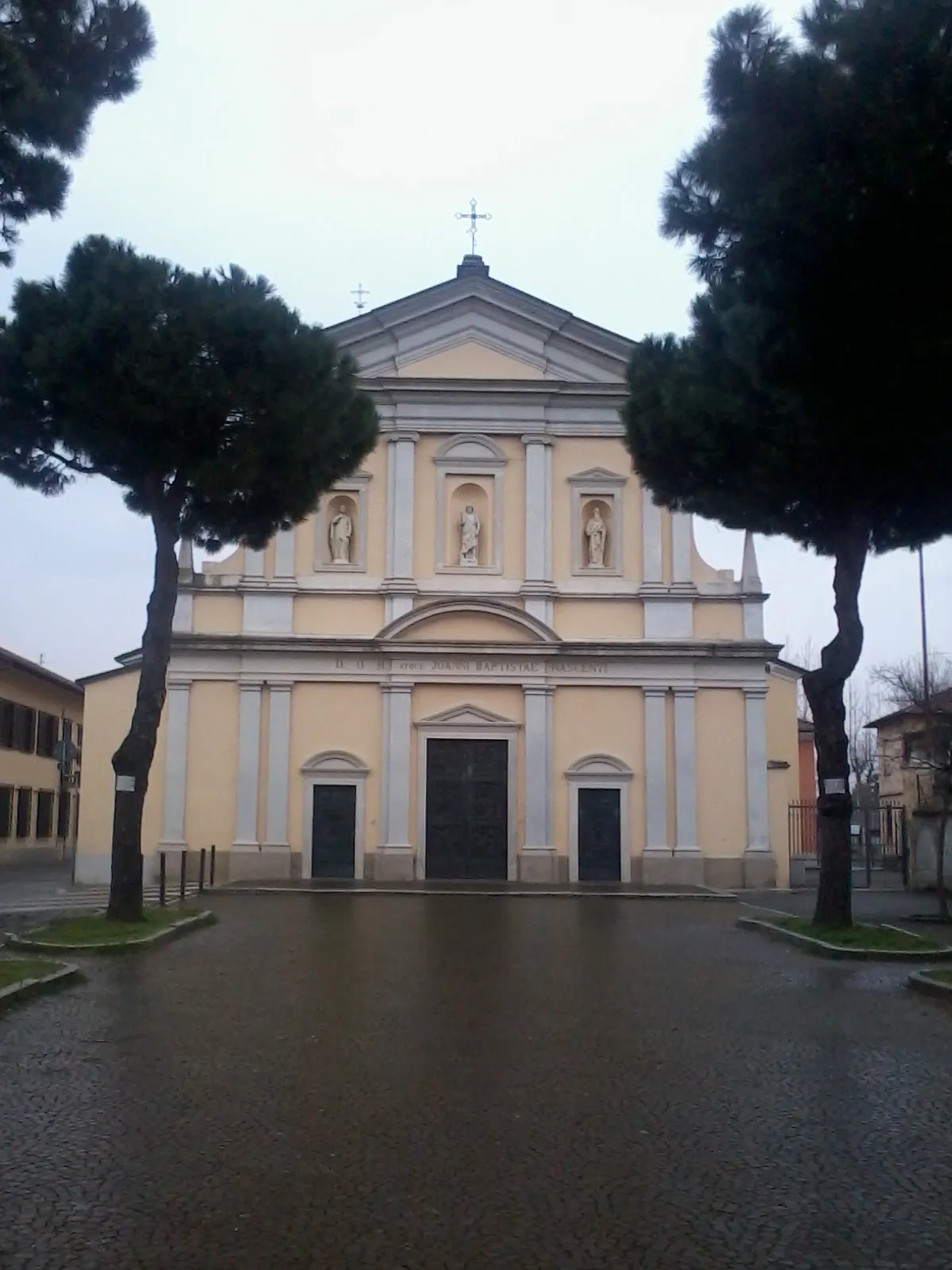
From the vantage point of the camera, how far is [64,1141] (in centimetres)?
596

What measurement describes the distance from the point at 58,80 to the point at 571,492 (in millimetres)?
17982

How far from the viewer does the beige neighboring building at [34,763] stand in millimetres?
38375

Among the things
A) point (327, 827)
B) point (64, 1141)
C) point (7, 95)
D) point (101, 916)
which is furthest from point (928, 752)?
point (64, 1141)

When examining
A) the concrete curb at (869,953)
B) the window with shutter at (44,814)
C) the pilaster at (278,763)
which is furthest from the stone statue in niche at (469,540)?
the window with shutter at (44,814)

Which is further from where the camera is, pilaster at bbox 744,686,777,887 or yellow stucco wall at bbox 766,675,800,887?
yellow stucco wall at bbox 766,675,800,887

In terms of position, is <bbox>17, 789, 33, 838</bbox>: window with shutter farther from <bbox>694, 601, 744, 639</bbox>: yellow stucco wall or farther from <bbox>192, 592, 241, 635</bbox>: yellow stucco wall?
<bbox>694, 601, 744, 639</bbox>: yellow stucco wall

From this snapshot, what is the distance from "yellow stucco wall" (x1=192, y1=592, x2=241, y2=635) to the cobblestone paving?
16.9 metres

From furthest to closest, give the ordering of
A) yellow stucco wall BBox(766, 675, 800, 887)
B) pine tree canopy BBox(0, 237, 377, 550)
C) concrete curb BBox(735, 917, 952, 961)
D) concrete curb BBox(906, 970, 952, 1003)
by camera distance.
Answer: yellow stucco wall BBox(766, 675, 800, 887), pine tree canopy BBox(0, 237, 377, 550), concrete curb BBox(735, 917, 952, 961), concrete curb BBox(906, 970, 952, 1003)

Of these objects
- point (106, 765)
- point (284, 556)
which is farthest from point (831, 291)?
point (106, 765)

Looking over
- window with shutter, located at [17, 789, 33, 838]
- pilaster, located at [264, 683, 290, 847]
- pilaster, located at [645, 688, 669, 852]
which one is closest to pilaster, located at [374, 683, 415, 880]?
pilaster, located at [264, 683, 290, 847]

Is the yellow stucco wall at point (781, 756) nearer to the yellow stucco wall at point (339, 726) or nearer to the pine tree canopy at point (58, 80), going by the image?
the yellow stucco wall at point (339, 726)

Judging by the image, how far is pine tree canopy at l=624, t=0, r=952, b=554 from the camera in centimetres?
1122

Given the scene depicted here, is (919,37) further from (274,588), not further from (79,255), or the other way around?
(274,588)

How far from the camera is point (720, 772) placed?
93.8 ft
